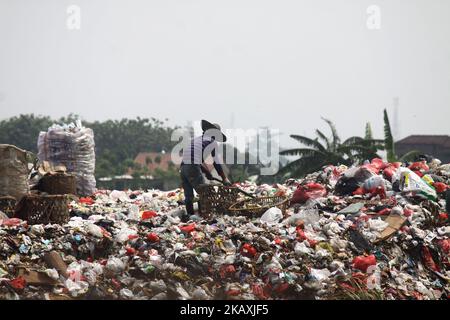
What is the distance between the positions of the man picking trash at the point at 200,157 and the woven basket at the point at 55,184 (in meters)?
2.01

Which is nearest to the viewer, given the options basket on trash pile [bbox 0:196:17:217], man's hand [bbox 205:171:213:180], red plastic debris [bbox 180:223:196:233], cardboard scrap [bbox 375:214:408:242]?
cardboard scrap [bbox 375:214:408:242]

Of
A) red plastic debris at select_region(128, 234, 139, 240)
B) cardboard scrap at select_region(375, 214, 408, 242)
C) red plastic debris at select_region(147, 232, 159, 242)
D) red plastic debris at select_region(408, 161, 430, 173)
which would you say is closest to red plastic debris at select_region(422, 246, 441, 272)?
cardboard scrap at select_region(375, 214, 408, 242)

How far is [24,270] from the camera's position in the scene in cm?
589

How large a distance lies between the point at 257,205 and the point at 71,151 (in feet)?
12.0

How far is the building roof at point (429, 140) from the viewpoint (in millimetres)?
27531

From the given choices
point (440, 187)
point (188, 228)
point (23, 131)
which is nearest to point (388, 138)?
point (440, 187)

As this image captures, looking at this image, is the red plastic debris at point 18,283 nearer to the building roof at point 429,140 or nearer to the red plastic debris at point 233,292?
the red plastic debris at point 233,292

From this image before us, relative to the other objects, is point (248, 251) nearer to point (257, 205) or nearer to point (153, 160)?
point (257, 205)

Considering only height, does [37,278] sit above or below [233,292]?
above

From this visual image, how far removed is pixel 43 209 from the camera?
291 inches

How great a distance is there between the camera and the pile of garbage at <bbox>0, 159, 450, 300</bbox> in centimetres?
579

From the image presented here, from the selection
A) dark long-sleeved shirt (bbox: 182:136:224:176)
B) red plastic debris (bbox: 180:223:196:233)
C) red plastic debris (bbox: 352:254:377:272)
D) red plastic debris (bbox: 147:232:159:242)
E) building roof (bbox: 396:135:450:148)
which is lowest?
red plastic debris (bbox: 352:254:377:272)

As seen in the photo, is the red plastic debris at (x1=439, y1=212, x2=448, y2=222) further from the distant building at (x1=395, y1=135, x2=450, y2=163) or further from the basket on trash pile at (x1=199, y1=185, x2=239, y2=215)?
the distant building at (x1=395, y1=135, x2=450, y2=163)

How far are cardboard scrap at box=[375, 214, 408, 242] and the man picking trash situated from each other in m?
1.94
